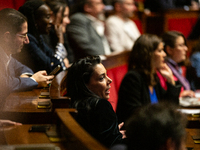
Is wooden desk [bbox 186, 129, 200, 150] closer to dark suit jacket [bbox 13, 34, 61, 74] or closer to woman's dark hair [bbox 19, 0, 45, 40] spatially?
dark suit jacket [bbox 13, 34, 61, 74]

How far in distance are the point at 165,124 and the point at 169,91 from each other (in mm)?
Answer: 1394

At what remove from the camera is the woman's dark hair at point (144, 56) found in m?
2.07

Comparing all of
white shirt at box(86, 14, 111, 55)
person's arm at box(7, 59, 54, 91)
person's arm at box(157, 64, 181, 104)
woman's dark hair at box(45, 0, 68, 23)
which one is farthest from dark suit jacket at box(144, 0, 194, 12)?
person's arm at box(7, 59, 54, 91)

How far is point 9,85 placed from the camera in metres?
1.47

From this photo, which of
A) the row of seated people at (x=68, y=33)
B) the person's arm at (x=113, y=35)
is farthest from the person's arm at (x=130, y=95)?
the person's arm at (x=113, y=35)

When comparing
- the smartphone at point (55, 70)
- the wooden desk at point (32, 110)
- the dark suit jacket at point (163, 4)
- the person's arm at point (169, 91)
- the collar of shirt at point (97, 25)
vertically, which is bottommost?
the person's arm at point (169, 91)

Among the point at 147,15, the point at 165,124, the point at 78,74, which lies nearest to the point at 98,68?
the point at 78,74

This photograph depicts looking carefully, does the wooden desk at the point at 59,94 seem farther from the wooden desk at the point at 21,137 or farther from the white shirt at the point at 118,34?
the white shirt at the point at 118,34

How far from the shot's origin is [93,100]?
124cm

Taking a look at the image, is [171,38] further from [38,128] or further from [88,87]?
[38,128]

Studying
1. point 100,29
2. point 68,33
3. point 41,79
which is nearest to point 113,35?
point 100,29

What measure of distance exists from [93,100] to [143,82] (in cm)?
87

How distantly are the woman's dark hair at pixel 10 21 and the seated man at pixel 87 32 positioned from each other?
1.27m

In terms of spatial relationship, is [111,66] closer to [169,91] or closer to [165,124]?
[169,91]
